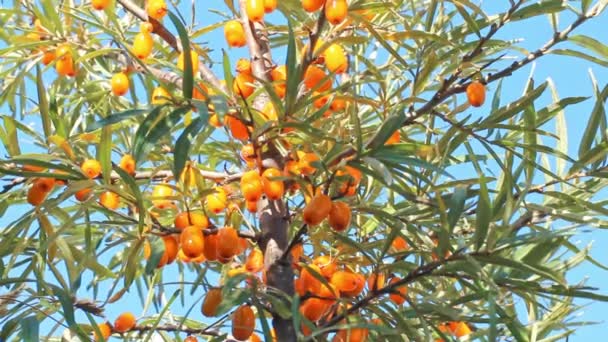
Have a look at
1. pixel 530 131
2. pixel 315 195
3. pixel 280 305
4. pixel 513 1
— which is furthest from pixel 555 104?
pixel 280 305

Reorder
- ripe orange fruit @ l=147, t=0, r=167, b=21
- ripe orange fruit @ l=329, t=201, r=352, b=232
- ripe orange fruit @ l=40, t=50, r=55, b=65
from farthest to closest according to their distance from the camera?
ripe orange fruit @ l=40, t=50, r=55, b=65
ripe orange fruit @ l=147, t=0, r=167, b=21
ripe orange fruit @ l=329, t=201, r=352, b=232

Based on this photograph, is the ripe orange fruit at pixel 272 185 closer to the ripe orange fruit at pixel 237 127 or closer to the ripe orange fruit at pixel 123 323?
the ripe orange fruit at pixel 237 127

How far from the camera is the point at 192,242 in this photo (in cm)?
127

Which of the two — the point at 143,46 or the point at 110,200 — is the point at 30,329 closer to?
the point at 110,200

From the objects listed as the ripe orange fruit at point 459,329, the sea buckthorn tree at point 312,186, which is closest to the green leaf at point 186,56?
the sea buckthorn tree at point 312,186

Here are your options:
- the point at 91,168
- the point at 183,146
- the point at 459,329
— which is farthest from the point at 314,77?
the point at 459,329

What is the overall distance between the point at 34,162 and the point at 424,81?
614 millimetres

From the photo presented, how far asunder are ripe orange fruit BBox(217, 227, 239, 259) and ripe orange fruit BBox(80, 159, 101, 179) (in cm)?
22

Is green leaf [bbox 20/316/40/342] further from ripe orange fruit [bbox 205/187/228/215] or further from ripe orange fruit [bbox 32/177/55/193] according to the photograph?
ripe orange fruit [bbox 205/187/228/215]

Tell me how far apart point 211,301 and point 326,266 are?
211mm

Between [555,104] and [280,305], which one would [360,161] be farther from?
[555,104]

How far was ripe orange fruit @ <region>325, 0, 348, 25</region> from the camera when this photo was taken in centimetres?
132

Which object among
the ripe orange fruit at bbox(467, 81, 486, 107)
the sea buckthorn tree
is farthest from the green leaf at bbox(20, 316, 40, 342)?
the ripe orange fruit at bbox(467, 81, 486, 107)

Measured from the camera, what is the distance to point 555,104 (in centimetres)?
149
